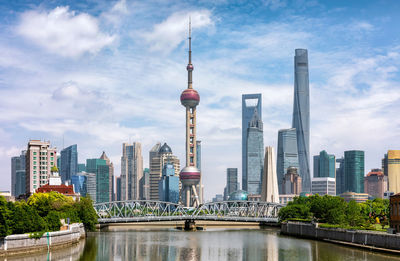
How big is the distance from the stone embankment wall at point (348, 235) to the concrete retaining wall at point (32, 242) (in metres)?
52.6

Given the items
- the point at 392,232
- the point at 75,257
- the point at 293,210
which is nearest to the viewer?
the point at 75,257

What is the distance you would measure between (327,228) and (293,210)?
40610mm

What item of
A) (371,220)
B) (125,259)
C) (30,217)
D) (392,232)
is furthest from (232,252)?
(371,220)

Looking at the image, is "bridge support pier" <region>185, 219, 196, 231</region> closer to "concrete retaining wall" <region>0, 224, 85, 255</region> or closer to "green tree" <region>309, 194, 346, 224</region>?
"green tree" <region>309, 194, 346, 224</region>

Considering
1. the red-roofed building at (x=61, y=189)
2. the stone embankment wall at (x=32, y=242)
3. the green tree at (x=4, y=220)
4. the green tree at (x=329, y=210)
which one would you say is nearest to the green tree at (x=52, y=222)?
the stone embankment wall at (x=32, y=242)

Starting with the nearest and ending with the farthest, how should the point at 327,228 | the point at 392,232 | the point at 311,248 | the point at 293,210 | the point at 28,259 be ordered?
the point at 28,259 < the point at 392,232 < the point at 311,248 < the point at 327,228 < the point at 293,210

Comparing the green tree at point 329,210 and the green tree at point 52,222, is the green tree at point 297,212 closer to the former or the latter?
the green tree at point 329,210

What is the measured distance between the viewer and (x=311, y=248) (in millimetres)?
104500

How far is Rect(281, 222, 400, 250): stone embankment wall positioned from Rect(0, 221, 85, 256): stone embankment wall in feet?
173

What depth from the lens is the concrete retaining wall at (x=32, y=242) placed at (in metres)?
82.8

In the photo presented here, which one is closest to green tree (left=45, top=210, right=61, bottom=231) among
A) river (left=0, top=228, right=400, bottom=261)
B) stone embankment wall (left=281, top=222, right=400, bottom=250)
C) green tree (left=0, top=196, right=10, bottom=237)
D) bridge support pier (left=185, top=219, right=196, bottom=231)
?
river (left=0, top=228, right=400, bottom=261)

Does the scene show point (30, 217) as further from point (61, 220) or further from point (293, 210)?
point (293, 210)

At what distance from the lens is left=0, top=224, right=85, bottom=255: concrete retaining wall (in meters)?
82.8

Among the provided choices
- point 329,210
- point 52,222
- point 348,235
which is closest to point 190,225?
point 329,210
